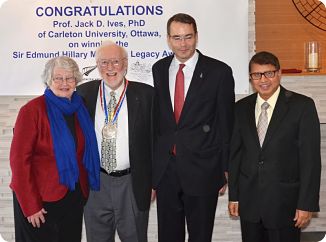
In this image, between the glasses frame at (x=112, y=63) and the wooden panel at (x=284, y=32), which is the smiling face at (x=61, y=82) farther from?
the wooden panel at (x=284, y=32)

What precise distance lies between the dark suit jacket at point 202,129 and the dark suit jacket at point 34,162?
679 mm

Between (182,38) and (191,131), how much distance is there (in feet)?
1.81

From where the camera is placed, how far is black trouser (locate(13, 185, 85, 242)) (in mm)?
2635

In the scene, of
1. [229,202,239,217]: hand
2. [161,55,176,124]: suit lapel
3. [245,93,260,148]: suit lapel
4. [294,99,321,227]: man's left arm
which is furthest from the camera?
[161,55,176,124]: suit lapel

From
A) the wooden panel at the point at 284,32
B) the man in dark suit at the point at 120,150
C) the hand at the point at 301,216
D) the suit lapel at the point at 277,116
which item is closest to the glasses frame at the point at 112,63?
the man in dark suit at the point at 120,150

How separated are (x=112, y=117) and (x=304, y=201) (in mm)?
1182

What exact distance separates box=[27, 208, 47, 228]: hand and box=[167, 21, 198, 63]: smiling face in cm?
120

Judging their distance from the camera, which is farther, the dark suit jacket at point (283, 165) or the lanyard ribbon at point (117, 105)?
the lanyard ribbon at point (117, 105)

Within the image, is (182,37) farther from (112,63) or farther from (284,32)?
(284,32)

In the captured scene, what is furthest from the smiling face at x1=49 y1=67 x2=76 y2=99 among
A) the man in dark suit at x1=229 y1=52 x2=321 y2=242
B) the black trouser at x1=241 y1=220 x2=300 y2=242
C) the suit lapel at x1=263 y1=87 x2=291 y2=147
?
the black trouser at x1=241 y1=220 x2=300 y2=242

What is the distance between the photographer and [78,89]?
121 inches

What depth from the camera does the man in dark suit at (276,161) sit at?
2539 millimetres

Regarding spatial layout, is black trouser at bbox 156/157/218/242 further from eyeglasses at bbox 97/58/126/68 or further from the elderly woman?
eyeglasses at bbox 97/58/126/68

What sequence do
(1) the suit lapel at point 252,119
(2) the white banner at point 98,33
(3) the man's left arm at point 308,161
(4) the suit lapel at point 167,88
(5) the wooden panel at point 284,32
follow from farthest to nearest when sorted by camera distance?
(5) the wooden panel at point 284,32
(2) the white banner at point 98,33
(4) the suit lapel at point 167,88
(1) the suit lapel at point 252,119
(3) the man's left arm at point 308,161
